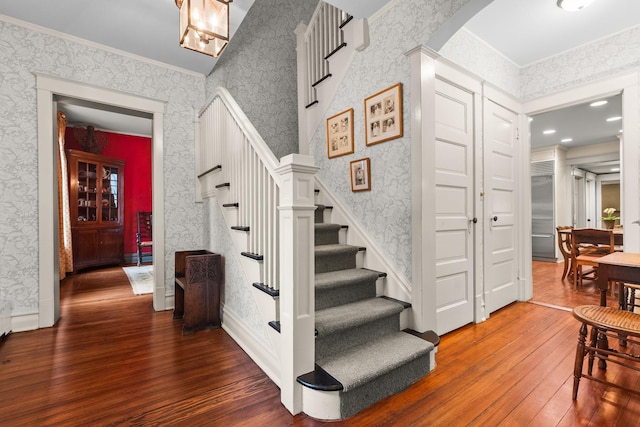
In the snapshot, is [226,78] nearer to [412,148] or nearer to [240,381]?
[412,148]

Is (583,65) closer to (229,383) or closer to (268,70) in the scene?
(268,70)

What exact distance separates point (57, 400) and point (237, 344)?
3.57 feet

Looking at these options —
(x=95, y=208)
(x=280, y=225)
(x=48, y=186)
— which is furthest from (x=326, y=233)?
(x=95, y=208)

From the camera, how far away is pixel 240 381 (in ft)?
6.09

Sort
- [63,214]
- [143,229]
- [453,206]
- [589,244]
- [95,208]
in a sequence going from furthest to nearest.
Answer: [143,229], [95,208], [63,214], [589,244], [453,206]

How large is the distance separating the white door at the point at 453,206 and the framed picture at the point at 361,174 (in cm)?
56

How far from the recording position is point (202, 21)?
183 cm

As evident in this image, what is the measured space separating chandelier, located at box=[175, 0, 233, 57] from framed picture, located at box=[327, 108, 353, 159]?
1.23m

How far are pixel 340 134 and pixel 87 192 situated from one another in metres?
5.42

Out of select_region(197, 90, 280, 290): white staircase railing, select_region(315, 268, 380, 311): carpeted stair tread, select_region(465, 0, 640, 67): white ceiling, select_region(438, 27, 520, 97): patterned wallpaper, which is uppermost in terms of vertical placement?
select_region(465, 0, 640, 67): white ceiling

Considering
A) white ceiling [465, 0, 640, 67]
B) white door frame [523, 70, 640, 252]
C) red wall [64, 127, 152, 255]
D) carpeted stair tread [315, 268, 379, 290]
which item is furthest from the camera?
red wall [64, 127, 152, 255]

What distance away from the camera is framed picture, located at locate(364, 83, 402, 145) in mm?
2332

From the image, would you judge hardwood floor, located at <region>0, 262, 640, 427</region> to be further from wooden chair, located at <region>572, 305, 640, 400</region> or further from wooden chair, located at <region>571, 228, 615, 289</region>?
wooden chair, located at <region>571, 228, 615, 289</region>

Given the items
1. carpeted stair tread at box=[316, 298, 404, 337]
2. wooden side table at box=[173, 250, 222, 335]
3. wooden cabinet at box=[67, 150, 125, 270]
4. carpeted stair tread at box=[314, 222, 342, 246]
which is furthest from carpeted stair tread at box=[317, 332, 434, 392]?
wooden cabinet at box=[67, 150, 125, 270]
